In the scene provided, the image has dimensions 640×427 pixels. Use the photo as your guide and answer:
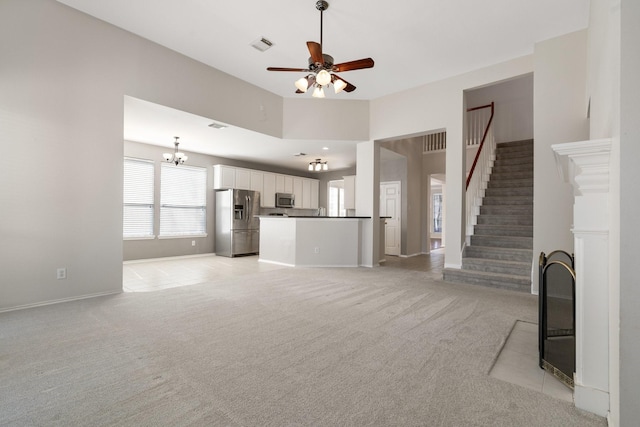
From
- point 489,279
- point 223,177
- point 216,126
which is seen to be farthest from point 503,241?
point 223,177

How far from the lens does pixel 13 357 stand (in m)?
2.10

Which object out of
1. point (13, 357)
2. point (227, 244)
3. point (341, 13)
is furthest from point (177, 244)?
point (341, 13)

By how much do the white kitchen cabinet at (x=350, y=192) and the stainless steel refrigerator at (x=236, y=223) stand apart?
271cm

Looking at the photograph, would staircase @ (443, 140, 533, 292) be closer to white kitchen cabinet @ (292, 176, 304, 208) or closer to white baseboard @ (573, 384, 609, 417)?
white baseboard @ (573, 384, 609, 417)

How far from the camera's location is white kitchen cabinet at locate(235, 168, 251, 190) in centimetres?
829

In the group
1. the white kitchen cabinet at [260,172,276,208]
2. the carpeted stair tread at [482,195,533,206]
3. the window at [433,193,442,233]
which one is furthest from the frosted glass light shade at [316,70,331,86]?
the window at [433,193,442,233]

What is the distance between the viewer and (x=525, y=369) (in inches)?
79.3

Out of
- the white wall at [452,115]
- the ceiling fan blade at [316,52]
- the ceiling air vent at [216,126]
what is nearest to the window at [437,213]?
the white wall at [452,115]

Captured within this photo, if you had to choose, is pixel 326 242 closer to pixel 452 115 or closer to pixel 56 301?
pixel 452 115

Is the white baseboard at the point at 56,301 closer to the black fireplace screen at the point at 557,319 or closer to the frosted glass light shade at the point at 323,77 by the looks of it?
the frosted glass light shade at the point at 323,77

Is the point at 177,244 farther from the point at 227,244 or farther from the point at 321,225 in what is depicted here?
the point at 321,225

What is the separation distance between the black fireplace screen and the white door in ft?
18.2

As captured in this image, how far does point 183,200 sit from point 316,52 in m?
5.79

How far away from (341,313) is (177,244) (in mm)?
5699
